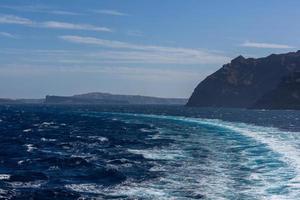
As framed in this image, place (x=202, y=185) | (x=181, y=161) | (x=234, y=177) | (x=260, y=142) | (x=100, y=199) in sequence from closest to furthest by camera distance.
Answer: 1. (x=100, y=199)
2. (x=202, y=185)
3. (x=234, y=177)
4. (x=181, y=161)
5. (x=260, y=142)

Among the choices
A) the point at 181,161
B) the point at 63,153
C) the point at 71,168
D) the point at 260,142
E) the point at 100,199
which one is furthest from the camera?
the point at 260,142

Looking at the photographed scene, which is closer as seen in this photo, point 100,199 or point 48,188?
point 100,199

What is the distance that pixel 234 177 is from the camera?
1547 inches

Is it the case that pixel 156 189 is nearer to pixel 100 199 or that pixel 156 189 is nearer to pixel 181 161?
pixel 100 199

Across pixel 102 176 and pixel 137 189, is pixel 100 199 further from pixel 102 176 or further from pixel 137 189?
pixel 102 176

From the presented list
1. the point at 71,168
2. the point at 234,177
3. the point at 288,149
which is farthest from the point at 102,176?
the point at 288,149

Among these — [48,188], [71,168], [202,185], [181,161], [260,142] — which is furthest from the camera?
[260,142]

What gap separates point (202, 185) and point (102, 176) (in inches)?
331

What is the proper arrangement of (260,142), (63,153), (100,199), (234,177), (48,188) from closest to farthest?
(100,199) < (48,188) < (234,177) < (63,153) < (260,142)

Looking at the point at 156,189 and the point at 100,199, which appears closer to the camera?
the point at 100,199

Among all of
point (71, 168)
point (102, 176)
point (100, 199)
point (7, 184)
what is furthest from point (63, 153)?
point (100, 199)

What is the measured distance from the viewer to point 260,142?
216ft

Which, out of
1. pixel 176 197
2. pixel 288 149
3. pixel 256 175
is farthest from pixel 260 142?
pixel 176 197

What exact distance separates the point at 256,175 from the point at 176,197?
10889mm
